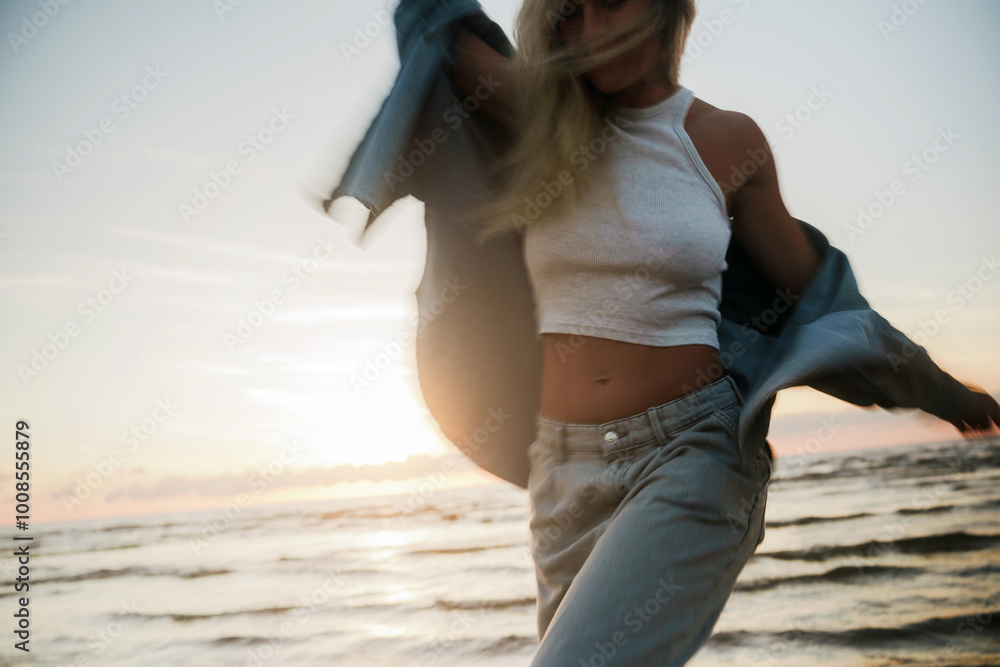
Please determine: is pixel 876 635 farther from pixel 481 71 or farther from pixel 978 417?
pixel 481 71

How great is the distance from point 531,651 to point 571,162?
17.7 feet

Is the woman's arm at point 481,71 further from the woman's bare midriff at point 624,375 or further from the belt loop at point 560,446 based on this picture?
the belt loop at point 560,446

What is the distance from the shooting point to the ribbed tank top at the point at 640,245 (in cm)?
152

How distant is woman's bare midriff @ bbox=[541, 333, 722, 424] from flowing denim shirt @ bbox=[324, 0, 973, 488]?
0.06 m

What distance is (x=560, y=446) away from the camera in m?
1.59

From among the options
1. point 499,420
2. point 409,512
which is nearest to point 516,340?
point 499,420

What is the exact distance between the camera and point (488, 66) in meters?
1.68

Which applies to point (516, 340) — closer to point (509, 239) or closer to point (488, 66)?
point (509, 239)

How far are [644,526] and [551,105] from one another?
→ 3.18ft

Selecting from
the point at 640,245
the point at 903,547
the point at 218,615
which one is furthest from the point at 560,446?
the point at 903,547

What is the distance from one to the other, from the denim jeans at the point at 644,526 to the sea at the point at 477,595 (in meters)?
0.10

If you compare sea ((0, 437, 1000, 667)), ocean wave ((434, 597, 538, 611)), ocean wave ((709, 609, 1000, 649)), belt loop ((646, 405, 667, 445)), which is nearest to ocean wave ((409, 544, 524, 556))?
sea ((0, 437, 1000, 667))

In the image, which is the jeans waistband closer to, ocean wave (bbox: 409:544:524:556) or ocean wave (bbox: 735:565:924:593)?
ocean wave (bbox: 735:565:924:593)

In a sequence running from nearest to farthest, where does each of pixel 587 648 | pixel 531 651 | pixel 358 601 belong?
pixel 587 648 < pixel 531 651 < pixel 358 601
